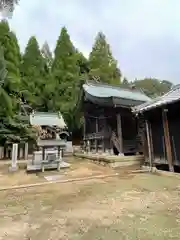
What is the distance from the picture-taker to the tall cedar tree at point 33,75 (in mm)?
20531

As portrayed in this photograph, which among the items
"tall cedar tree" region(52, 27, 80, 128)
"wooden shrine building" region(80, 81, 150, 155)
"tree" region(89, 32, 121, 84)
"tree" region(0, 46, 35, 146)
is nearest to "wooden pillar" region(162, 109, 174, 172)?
"wooden shrine building" region(80, 81, 150, 155)

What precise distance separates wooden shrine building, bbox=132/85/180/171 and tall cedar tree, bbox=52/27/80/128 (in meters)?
11.6

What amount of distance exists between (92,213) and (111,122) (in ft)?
30.5

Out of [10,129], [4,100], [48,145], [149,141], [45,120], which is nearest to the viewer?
[149,141]

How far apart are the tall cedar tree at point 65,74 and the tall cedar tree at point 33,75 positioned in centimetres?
166

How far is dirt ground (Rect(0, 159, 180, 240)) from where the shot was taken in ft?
8.32

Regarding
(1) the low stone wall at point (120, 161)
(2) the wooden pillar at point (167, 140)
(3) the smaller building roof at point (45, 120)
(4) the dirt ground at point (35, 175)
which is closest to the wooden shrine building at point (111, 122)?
(1) the low stone wall at point (120, 161)

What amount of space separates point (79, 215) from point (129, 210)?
866mm

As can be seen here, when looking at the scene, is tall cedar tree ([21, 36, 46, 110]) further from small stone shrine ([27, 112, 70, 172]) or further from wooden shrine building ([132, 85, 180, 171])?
wooden shrine building ([132, 85, 180, 171])

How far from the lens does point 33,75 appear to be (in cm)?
2183

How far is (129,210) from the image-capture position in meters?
3.40

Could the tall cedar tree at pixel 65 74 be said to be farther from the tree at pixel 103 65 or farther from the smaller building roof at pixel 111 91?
the smaller building roof at pixel 111 91

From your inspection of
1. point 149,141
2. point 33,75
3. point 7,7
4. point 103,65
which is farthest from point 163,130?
point 33,75

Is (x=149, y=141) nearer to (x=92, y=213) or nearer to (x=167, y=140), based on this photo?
(x=167, y=140)
